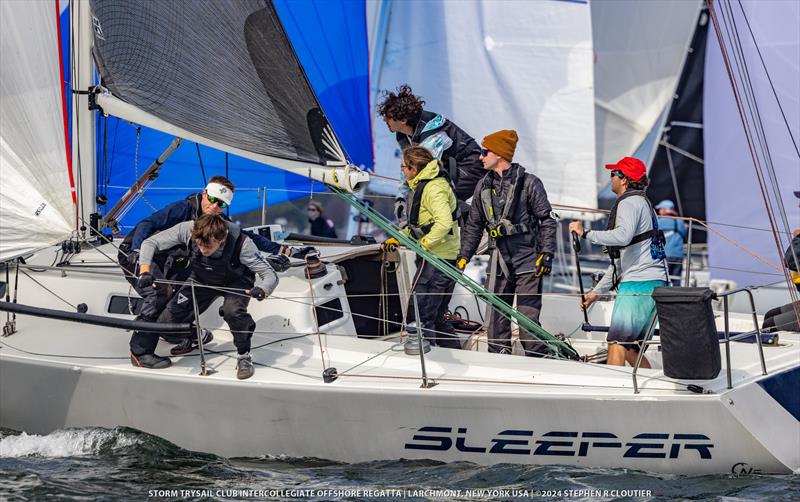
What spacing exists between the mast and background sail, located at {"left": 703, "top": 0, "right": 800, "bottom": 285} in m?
3.62

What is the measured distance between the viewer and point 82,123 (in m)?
5.39

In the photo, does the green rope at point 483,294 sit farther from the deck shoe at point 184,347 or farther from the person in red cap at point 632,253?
the deck shoe at point 184,347

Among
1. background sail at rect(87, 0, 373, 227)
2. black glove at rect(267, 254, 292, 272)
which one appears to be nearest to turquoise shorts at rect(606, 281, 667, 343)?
black glove at rect(267, 254, 292, 272)

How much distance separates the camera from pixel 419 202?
202 inches

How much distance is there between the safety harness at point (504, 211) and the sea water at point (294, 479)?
127cm

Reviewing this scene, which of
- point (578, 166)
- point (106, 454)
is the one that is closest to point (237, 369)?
point (106, 454)

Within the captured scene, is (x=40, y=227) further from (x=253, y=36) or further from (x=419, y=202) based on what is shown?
(x=419, y=202)

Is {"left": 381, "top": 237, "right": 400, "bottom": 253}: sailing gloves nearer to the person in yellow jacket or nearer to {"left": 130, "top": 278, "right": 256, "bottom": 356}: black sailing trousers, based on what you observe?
the person in yellow jacket

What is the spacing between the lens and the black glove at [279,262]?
5.51 m

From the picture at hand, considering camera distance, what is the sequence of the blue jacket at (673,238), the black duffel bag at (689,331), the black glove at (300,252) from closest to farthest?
the black duffel bag at (689,331) < the black glove at (300,252) < the blue jacket at (673,238)

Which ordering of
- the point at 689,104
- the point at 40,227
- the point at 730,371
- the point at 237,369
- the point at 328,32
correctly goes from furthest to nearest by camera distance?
the point at 689,104 → the point at 328,32 → the point at 40,227 → the point at 237,369 → the point at 730,371

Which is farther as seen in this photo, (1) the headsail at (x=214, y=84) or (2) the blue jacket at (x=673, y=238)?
(2) the blue jacket at (x=673, y=238)

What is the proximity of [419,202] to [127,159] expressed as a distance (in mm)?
3874

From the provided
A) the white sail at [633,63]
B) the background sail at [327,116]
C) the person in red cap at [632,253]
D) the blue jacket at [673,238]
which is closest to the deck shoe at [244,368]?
the person in red cap at [632,253]
